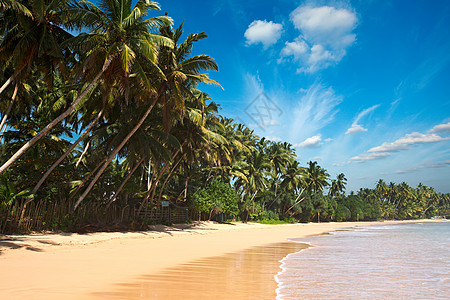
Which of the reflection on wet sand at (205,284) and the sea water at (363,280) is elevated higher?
the reflection on wet sand at (205,284)

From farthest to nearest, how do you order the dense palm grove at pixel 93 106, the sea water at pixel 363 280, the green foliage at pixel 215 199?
the green foliage at pixel 215 199
the dense palm grove at pixel 93 106
the sea water at pixel 363 280

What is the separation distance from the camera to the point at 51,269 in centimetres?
592

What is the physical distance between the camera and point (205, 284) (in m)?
5.00

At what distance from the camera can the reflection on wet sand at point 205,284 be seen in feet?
A: 13.8

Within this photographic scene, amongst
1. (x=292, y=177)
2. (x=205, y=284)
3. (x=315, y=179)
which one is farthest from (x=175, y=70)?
(x=315, y=179)

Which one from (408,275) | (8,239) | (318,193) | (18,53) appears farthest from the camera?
(318,193)

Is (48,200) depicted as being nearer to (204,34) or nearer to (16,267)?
(16,267)

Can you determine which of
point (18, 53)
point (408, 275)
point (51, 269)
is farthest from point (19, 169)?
point (408, 275)

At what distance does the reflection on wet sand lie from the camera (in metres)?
4.20

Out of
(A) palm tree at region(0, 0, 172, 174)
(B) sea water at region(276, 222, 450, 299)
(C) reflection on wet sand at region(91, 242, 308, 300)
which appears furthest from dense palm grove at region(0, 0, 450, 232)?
(B) sea water at region(276, 222, 450, 299)

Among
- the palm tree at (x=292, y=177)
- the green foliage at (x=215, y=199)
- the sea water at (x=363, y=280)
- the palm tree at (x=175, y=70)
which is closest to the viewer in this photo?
the sea water at (x=363, y=280)

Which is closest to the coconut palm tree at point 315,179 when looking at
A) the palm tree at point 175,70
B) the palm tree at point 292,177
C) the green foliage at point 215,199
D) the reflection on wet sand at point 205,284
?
the palm tree at point 292,177

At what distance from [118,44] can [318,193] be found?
50295 millimetres

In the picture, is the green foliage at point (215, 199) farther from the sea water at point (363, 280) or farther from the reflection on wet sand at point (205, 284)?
the reflection on wet sand at point (205, 284)
